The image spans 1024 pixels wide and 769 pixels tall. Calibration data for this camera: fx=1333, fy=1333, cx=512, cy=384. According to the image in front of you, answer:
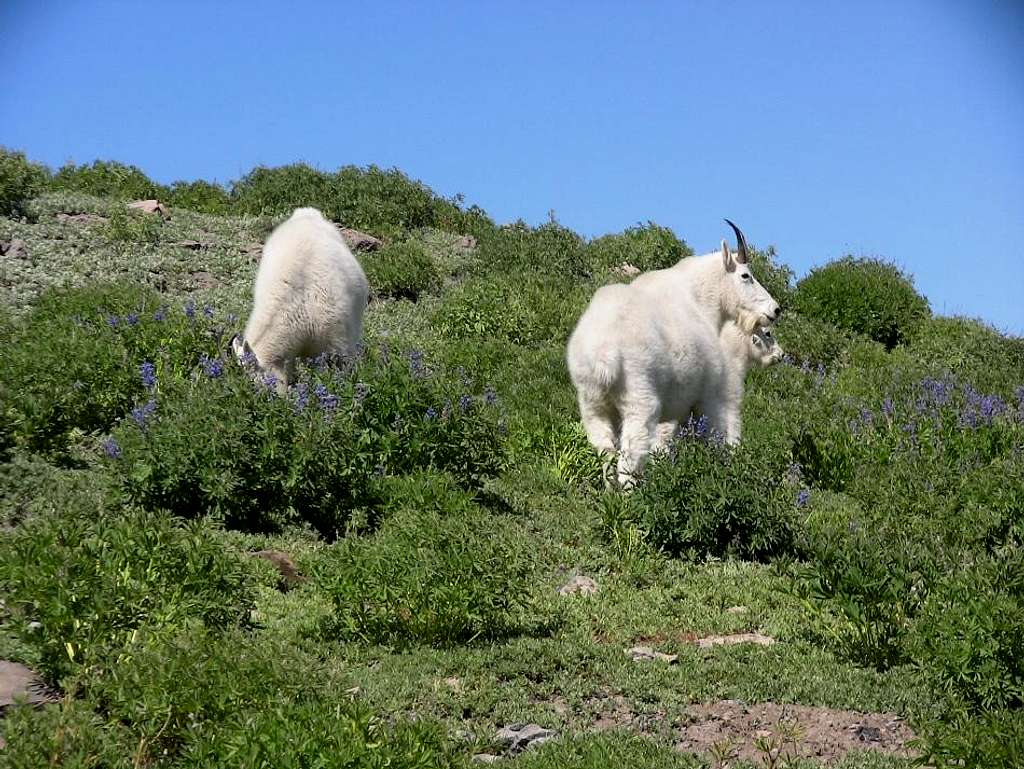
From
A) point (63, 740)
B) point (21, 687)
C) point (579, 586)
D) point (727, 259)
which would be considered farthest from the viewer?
point (727, 259)

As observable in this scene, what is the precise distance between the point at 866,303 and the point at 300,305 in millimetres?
12970

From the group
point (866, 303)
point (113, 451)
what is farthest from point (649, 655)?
point (866, 303)

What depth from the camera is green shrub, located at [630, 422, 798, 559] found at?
9.84 metres

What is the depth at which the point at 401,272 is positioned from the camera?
20.1 meters

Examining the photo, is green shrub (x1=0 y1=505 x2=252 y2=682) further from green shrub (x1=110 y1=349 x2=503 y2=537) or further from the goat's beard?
the goat's beard

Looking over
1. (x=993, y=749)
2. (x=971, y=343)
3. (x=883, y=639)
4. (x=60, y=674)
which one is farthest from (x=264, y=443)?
(x=971, y=343)

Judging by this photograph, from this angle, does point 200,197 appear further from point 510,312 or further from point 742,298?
point 742,298

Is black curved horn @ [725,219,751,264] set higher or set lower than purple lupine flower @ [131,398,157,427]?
higher

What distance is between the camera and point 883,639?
7.61m

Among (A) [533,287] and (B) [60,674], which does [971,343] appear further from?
(B) [60,674]

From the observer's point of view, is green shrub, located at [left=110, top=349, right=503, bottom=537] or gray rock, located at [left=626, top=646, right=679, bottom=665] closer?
gray rock, located at [left=626, top=646, right=679, bottom=665]

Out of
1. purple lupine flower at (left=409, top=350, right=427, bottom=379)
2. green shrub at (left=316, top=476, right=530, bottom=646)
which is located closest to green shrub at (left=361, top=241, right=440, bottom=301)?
purple lupine flower at (left=409, top=350, right=427, bottom=379)

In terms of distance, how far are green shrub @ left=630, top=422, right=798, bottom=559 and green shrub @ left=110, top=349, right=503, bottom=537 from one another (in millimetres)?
1606

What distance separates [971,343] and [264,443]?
14.5 metres
